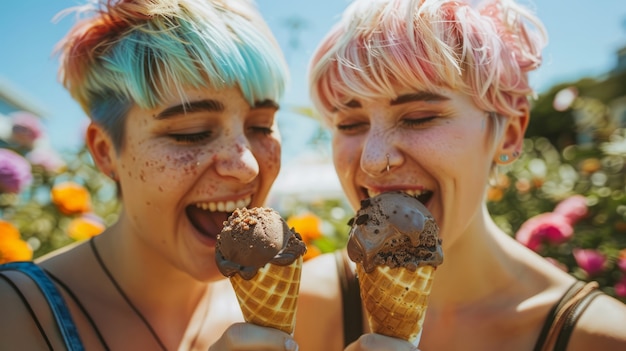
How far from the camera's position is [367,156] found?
6.52 feet

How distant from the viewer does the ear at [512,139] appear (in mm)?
2314

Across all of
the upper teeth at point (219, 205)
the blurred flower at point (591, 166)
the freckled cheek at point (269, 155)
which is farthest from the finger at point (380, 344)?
the blurred flower at point (591, 166)

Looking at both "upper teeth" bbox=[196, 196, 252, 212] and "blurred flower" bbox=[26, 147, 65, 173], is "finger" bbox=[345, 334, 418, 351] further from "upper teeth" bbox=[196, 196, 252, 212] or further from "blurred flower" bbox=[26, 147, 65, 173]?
"blurred flower" bbox=[26, 147, 65, 173]

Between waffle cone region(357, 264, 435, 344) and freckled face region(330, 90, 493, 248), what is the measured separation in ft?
1.57

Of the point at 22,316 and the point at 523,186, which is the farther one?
the point at 523,186

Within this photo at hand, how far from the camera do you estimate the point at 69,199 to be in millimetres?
3633

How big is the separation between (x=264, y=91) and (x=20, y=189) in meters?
2.30

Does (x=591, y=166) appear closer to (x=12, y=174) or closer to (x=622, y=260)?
(x=622, y=260)

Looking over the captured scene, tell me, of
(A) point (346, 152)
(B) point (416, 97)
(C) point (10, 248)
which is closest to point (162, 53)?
(A) point (346, 152)

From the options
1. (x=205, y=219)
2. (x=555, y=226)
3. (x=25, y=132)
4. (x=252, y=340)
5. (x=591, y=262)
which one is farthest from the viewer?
(x=25, y=132)

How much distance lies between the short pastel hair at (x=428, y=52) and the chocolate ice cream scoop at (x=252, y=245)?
2.52 feet

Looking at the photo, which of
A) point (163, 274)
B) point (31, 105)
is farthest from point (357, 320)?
point (31, 105)

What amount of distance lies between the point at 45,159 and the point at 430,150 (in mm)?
3316

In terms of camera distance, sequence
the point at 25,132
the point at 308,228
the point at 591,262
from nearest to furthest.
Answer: the point at 591,262 → the point at 308,228 → the point at 25,132
